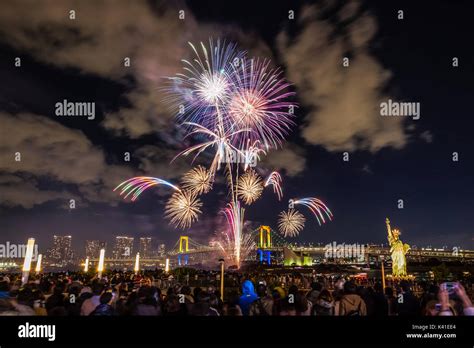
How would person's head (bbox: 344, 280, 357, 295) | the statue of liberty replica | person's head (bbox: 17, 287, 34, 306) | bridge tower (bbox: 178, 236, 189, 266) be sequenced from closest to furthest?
1. person's head (bbox: 17, 287, 34, 306)
2. person's head (bbox: 344, 280, 357, 295)
3. the statue of liberty replica
4. bridge tower (bbox: 178, 236, 189, 266)

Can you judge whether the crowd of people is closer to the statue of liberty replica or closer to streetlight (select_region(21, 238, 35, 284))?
streetlight (select_region(21, 238, 35, 284))

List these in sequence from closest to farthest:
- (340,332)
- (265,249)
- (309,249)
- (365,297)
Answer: (340,332), (365,297), (265,249), (309,249)

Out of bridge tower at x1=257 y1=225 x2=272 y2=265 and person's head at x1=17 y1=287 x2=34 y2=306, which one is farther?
bridge tower at x1=257 y1=225 x2=272 y2=265

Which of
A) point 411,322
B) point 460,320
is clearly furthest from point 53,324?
point 460,320

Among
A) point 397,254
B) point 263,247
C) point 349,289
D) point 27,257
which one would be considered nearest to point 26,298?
point 27,257

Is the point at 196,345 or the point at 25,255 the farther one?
the point at 25,255

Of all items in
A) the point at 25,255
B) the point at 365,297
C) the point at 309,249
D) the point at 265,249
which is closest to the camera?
the point at 365,297

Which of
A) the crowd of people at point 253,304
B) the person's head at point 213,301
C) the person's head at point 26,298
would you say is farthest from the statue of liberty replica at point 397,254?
the person's head at point 26,298

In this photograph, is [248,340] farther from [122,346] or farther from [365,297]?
[365,297]

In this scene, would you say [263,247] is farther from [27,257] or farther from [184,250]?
[27,257]

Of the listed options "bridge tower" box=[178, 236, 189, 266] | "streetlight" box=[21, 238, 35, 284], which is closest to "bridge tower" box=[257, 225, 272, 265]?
"bridge tower" box=[178, 236, 189, 266]
